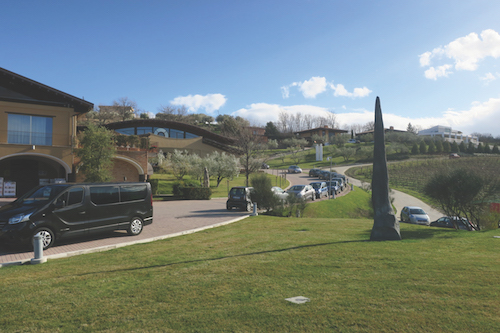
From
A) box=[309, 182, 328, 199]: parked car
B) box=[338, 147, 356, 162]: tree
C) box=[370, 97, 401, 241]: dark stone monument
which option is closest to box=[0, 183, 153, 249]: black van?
box=[370, 97, 401, 241]: dark stone monument

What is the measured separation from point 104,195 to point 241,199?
938 centimetres

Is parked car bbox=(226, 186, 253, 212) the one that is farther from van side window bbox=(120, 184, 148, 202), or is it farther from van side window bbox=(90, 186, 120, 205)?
van side window bbox=(90, 186, 120, 205)

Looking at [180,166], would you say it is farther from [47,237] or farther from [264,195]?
[47,237]

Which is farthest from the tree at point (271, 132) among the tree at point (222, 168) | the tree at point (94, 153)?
the tree at point (94, 153)

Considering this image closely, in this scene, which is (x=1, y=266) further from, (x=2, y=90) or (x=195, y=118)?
(x=195, y=118)

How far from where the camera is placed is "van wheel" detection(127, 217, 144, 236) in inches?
442

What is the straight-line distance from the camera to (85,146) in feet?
79.0

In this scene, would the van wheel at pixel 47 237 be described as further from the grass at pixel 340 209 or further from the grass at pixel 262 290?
the grass at pixel 340 209

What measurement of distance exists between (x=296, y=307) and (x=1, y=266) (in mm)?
6786

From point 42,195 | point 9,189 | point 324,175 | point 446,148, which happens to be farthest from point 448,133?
point 42,195

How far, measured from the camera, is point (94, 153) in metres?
24.1

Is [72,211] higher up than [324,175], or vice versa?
[324,175]

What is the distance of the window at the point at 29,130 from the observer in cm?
2327

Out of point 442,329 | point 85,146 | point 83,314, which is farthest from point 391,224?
point 85,146
